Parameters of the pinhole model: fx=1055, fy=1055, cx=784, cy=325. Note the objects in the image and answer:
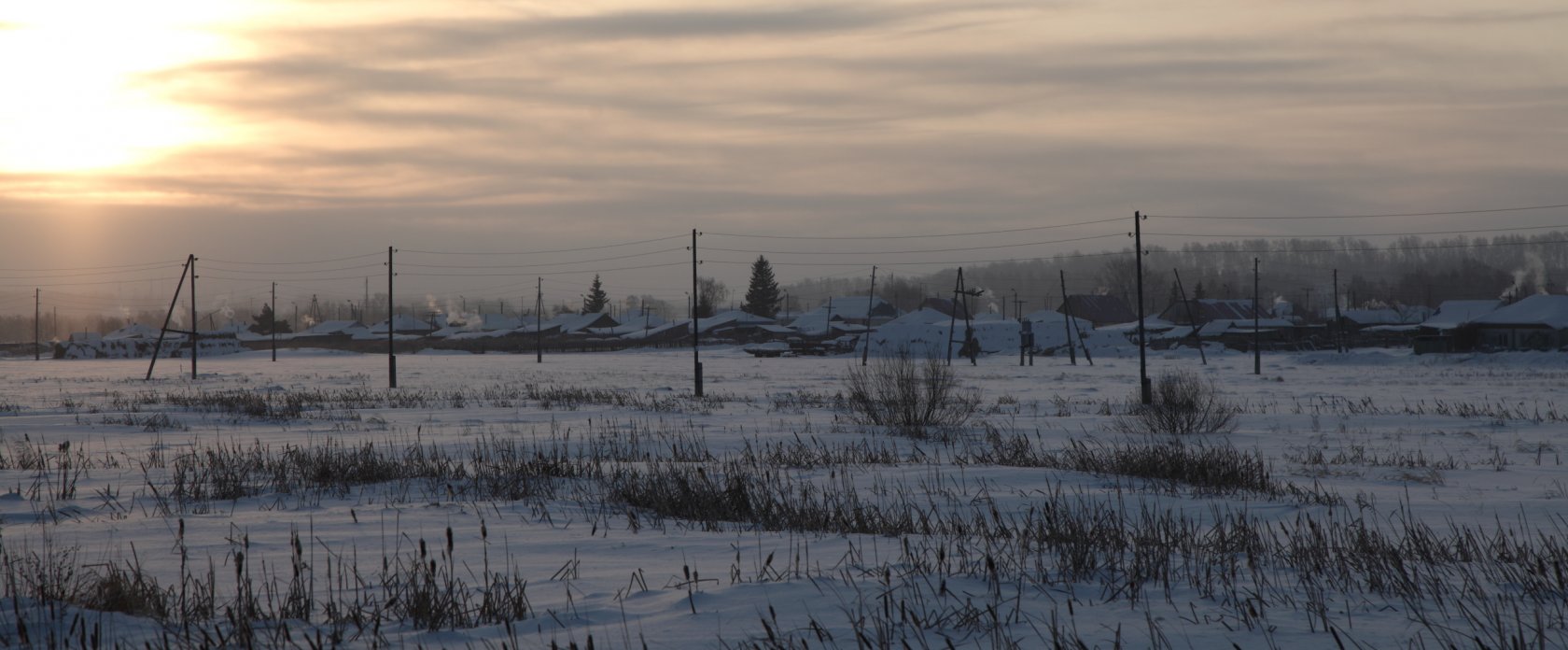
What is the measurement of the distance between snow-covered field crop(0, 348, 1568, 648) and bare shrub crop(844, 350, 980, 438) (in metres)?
0.82

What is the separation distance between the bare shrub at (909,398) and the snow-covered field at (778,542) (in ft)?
2.68

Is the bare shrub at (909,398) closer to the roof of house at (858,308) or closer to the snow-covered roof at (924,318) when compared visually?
the snow-covered roof at (924,318)

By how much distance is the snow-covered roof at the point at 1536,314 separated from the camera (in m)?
60.4

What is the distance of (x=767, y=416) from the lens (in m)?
23.4

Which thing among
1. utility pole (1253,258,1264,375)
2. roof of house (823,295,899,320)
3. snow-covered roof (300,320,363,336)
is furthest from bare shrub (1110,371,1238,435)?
snow-covered roof (300,320,363,336)

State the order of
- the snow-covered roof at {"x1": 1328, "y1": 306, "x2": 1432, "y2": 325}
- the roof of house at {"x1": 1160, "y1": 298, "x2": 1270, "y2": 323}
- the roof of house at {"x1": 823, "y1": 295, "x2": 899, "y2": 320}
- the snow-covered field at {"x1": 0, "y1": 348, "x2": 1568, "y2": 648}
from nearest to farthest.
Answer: the snow-covered field at {"x1": 0, "y1": 348, "x2": 1568, "y2": 648}, the snow-covered roof at {"x1": 1328, "y1": 306, "x2": 1432, "y2": 325}, the roof of house at {"x1": 1160, "y1": 298, "x2": 1270, "y2": 323}, the roof of house at {"x1": 823, "y1": 295, "x2": 899, "y2": 320}

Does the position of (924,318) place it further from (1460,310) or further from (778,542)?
(778,542)

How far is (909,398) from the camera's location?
20.4m

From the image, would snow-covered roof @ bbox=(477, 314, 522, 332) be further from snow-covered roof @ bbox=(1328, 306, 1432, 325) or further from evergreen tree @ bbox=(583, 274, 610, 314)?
snow-covered roof @ bbox=(1328, 306, 1432, 325)

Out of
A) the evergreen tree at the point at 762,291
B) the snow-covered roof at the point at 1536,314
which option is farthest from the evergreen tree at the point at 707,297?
the snow-covered roof at the point at 1536,314

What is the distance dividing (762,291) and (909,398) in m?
115

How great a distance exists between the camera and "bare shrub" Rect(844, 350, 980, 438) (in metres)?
20.4

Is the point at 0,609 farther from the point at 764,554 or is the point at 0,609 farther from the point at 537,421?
the point at 537,421

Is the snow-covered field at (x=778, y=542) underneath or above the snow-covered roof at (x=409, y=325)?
underneath
